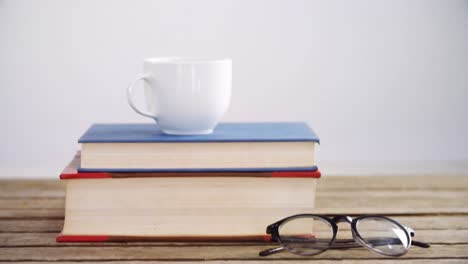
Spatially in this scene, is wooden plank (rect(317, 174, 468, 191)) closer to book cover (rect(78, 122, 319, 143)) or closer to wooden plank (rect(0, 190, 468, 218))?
wooden plank (rect(0, 190, 468, 218))

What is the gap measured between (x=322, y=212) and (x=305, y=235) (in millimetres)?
124

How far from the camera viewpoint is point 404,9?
→ 141 centimetres

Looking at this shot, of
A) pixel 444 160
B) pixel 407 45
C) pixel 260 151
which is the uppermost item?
pixel 407 45

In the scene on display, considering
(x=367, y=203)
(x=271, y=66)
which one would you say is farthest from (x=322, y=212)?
(x=271, y=66)

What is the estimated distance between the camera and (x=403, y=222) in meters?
0.77

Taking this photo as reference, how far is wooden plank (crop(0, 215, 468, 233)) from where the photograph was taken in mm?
733

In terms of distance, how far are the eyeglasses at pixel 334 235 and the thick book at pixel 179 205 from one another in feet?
0.06

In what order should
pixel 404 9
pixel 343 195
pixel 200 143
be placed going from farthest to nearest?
pixel 404 9 < pixel 343 195 < pixel 200 143

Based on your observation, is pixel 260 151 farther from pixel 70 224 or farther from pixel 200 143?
pixel 70 224

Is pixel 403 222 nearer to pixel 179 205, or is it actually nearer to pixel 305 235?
pixel 305 235

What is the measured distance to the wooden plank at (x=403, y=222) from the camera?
733mm

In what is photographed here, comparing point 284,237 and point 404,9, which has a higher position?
point 404,9

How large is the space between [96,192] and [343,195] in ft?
1.17

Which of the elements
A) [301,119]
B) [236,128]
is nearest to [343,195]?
[236,128]
